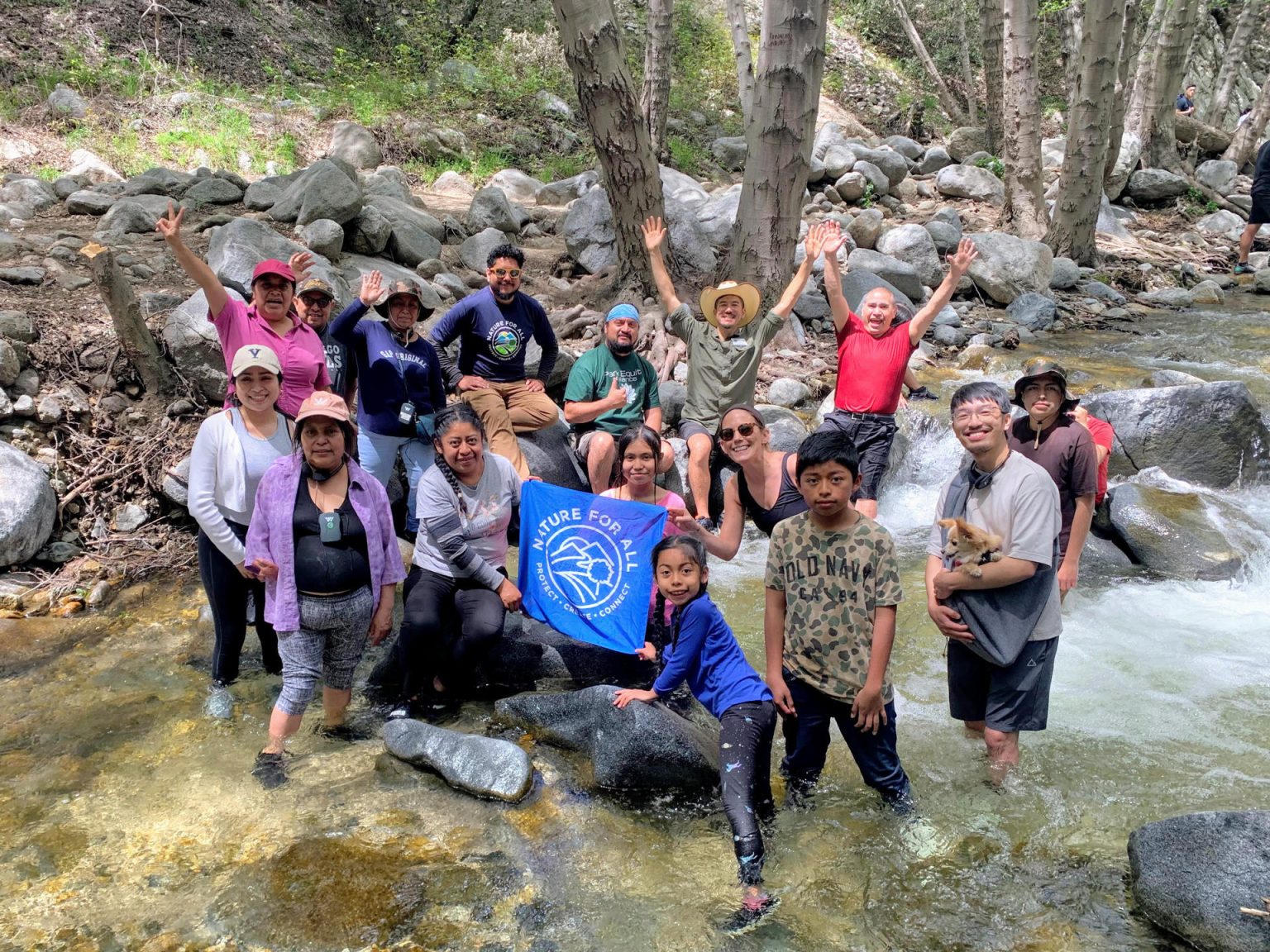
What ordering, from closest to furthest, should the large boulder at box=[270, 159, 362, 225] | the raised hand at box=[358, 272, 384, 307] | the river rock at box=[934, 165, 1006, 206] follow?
the raised hand at box=[358, 272, 384, 307]
the large boulder at box=[270, 159, 362, 225]
the river rock at box=[934, 165, 1006, 206]

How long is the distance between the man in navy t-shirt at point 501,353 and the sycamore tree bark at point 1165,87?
1571cm

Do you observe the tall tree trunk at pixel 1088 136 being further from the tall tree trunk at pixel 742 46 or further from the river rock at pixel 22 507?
the river rock at pixel 22 507

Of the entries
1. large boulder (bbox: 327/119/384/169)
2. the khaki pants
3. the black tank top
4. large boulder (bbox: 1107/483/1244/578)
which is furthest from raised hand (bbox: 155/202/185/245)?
large boulder (bbox: 327/119/384/169)

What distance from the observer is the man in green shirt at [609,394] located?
590 centimetres

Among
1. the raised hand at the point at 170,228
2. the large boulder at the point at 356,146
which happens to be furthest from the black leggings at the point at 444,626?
the large boulder at the point at 356,146

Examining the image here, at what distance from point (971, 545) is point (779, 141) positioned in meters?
6.01

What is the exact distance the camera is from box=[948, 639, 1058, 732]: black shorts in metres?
3.65

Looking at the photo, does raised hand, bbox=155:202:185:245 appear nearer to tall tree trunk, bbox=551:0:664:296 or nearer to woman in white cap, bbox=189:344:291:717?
woman in white cap, bbox=189:344:291:717

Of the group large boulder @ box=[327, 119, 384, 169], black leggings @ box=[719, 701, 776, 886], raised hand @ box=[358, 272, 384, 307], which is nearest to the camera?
black leggings @ box=[719, 701, 776, 886]

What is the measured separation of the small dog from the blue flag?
57.7 inches

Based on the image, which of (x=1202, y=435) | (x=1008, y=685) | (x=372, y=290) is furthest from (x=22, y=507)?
(x=1202, y=435)

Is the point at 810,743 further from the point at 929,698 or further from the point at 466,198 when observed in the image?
the point at 466,198

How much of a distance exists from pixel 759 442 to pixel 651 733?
1421 mm

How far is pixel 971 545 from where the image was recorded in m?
3.56
